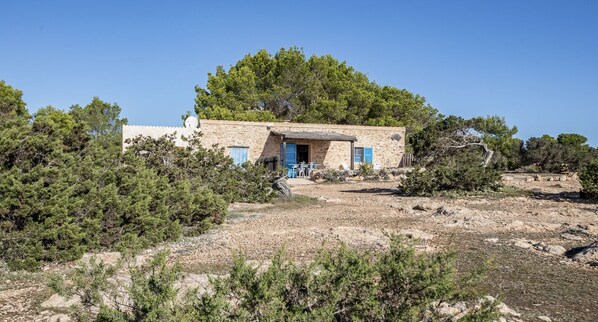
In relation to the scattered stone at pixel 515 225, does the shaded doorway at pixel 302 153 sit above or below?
above

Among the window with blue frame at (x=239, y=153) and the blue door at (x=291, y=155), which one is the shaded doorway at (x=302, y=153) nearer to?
the blue door at (x=291, y=155)

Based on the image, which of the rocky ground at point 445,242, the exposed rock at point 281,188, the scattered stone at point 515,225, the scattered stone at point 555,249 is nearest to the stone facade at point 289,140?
the exposed rock at point 281,188

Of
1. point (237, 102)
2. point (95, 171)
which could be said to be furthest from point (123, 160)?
point (237, 102)

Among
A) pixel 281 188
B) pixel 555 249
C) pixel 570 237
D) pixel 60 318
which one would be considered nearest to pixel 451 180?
pixel 281 188

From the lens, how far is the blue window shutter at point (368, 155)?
2692cm

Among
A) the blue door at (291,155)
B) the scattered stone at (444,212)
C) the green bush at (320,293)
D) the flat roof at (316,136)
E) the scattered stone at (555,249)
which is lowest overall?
the scattered stone at (555,249)

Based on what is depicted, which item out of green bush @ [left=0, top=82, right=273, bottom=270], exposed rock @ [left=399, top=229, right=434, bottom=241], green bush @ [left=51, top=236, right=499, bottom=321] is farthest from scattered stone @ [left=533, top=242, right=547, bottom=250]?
green bush @ [left=0, top=82, right=273, bottom=270]

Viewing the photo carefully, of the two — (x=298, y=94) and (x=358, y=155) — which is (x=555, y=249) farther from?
(x=298, y=94)

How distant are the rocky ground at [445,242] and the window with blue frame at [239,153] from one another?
39.1ft

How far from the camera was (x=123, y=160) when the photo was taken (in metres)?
7.59

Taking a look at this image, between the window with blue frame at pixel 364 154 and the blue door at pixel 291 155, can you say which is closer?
the blue door at pixel 291 155

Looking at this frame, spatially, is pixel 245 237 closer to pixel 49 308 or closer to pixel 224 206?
pixel 224 206

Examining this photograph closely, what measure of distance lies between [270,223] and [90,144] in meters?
3.31

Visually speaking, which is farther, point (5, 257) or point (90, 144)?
point (90, 144)
